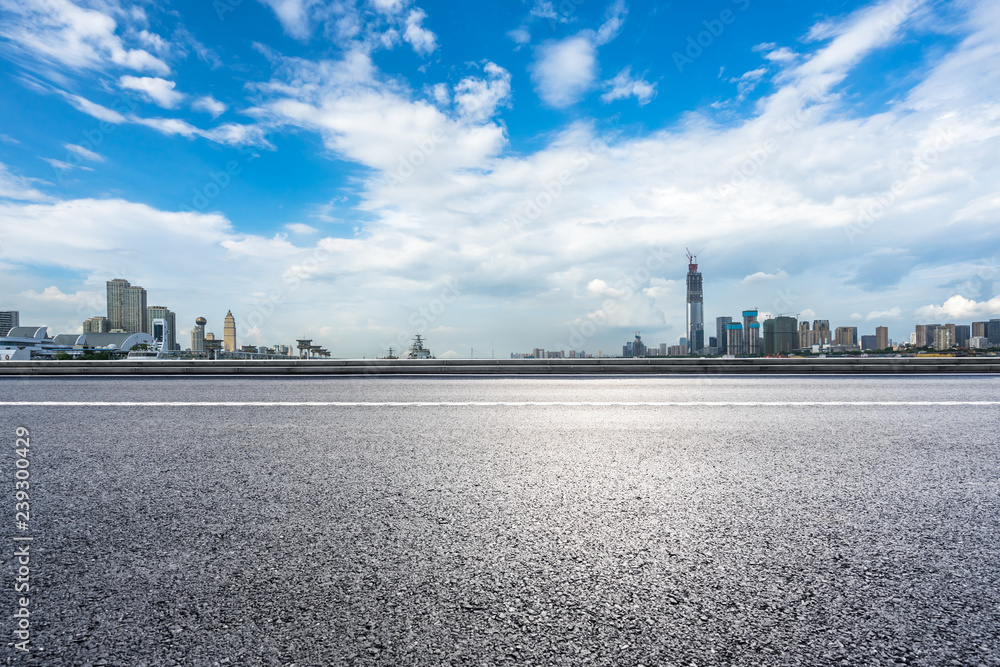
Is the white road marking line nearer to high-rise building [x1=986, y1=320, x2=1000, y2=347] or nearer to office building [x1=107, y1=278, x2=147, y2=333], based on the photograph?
high-rise building [x1=986, y1=320, x2=1000, y2=347]

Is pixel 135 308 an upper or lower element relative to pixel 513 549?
upper

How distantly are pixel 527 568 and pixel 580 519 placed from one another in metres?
0.59

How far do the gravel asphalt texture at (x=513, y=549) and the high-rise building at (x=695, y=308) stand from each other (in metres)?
121

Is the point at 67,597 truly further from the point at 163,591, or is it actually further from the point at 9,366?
the point at 9,366

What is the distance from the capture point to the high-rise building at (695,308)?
12938 centimetres

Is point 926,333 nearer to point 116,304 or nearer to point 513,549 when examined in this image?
point 513,549

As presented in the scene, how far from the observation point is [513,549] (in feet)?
6.77

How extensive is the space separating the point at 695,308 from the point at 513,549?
167722mm

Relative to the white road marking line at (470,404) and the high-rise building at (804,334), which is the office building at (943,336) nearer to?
the high-rise building at (804,334)

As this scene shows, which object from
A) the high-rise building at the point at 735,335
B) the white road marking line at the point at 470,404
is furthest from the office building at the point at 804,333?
the white road marking line at the point at 470,404

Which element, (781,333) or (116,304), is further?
(116,304)

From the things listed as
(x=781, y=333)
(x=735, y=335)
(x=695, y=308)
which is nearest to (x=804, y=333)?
(x=781, y=333)

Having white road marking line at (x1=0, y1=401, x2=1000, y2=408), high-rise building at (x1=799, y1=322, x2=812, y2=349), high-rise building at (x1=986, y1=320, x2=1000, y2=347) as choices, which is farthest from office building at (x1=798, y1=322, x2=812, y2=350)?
white road marking line at (x1=0, y1=401, x2=1000, y2=408)

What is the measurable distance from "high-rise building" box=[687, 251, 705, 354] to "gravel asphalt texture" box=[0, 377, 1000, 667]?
121m
